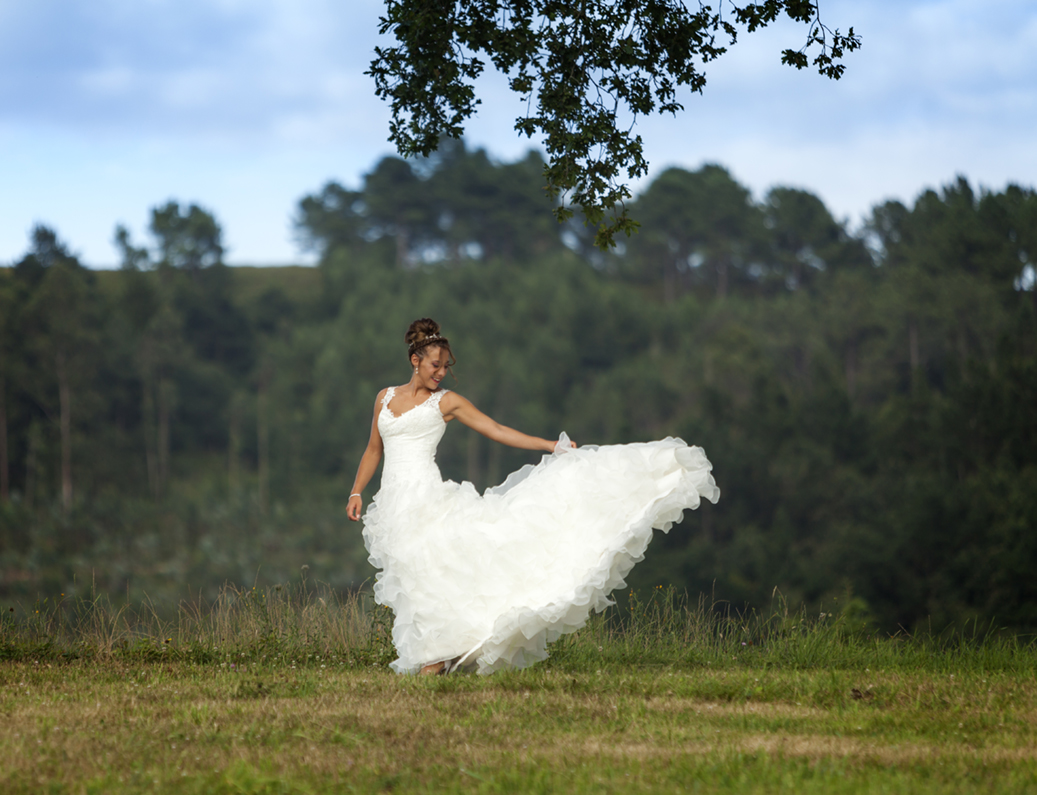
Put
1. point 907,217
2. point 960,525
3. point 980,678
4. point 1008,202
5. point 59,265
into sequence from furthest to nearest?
point 907,217 < point 59,265 < point 1008,202 < point 960,525 < point 980,678

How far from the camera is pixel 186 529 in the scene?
70500mm

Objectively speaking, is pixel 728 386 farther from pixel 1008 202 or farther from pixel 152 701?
pixel 152 701

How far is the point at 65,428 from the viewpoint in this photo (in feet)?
Answer: 231

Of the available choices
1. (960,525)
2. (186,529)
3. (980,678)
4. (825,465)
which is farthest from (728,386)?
(980,678)

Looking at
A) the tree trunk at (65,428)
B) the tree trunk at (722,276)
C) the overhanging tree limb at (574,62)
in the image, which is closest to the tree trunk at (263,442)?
the tree trunk at (65,428)

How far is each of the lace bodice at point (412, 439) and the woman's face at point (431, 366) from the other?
10cm

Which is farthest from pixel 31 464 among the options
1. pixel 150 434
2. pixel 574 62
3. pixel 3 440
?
pixel 574 62

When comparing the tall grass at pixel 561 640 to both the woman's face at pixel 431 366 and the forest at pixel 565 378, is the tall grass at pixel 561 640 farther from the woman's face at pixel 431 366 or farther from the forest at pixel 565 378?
the forest at pixel 565 378

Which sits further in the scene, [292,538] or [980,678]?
[292,538]

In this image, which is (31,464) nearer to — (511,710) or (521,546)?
(521,546)

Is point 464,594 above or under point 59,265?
under

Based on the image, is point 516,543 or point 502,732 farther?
point 516,543

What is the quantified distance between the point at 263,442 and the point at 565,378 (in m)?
23.3

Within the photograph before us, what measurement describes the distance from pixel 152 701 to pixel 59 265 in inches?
2835
